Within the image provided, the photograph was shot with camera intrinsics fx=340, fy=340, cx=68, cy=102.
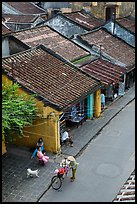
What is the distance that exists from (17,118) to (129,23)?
72.5 feet

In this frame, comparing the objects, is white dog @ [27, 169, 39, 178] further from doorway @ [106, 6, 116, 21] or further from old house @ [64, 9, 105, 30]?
doorway @ [106, 6, 116, 21]

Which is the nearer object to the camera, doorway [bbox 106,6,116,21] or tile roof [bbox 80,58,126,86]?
tile roof [bbox 80,58,126,86]

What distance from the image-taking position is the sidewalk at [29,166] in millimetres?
14398

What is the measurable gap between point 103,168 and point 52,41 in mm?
11982

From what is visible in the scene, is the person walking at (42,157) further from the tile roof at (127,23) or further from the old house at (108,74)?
the tile roof at (127,23)

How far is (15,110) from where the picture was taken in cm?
1512

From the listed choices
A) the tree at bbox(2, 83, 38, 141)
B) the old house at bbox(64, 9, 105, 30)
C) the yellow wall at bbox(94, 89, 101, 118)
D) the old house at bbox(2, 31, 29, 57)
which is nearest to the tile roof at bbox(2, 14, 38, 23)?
the old house at bbox(64, 9, 105, 30)

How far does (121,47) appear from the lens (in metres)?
28.9

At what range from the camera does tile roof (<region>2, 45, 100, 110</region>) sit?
58.2 feet

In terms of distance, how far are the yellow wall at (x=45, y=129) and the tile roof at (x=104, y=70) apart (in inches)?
246

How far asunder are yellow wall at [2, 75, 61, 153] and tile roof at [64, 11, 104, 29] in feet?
53.3

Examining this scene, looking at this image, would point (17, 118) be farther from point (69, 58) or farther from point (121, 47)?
point (121, 47)

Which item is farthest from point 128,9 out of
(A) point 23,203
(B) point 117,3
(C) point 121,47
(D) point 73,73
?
(A) point 23,203

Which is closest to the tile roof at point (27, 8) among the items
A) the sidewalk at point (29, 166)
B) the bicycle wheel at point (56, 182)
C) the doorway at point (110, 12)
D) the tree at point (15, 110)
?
the doorway at point (110, 12)
